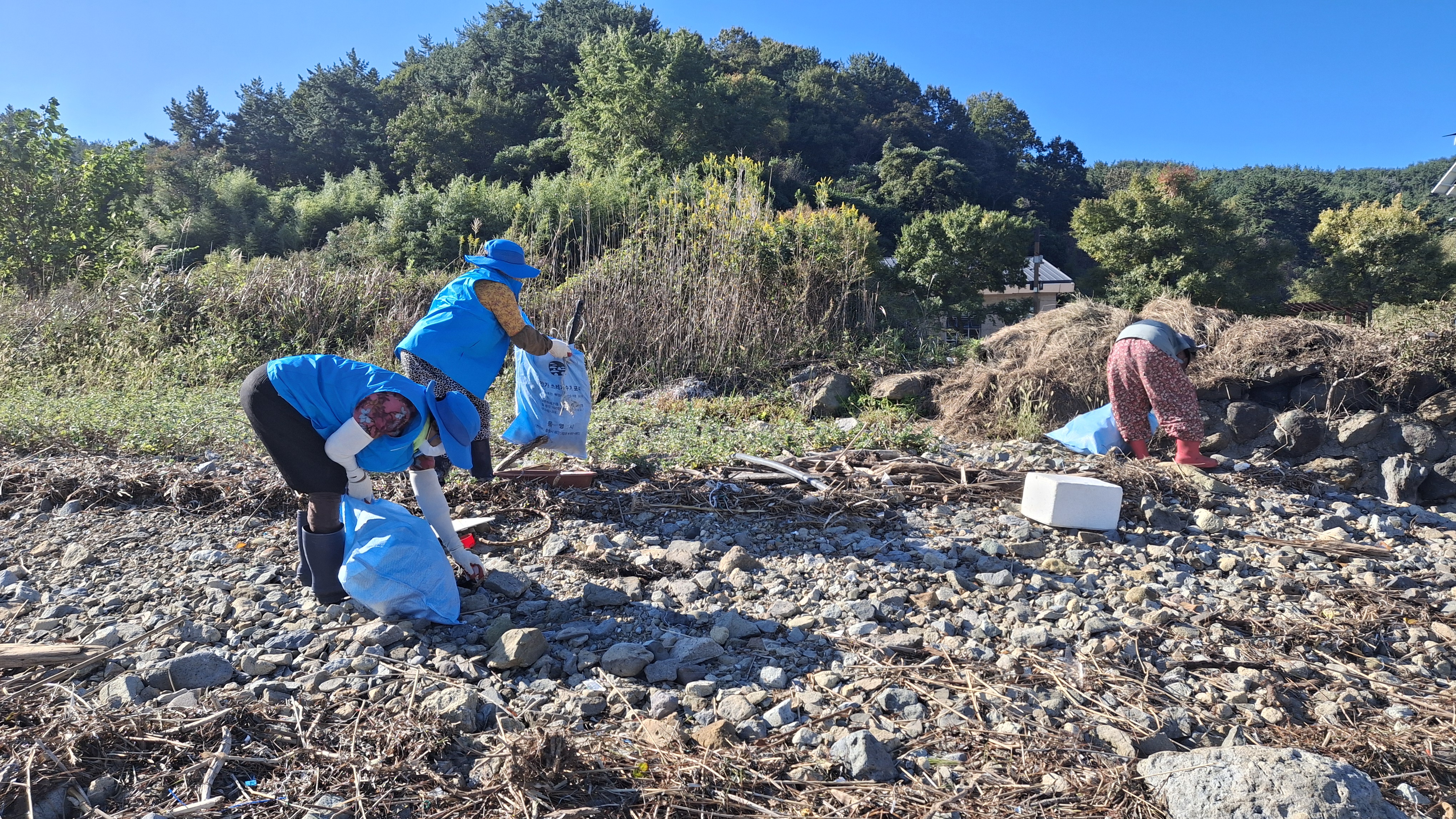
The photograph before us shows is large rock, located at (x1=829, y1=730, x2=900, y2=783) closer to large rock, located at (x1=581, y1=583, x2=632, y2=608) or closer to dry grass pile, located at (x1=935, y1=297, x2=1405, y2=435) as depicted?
large rock, located at (x1=581, y1=583, x2=632, y2=608)

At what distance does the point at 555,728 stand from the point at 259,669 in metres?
0.90

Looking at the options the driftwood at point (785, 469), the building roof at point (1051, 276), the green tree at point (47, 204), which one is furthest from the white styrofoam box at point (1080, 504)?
the building roof at point (1051, 276)

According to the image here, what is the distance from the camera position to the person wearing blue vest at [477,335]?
290 centimetres

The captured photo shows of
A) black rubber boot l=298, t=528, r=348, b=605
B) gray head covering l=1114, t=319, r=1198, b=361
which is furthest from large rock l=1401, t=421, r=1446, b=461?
black rubber boot l=298, t=528, r=348, b=605

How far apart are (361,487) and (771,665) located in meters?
1.33

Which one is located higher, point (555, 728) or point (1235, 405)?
point (1235, 405)

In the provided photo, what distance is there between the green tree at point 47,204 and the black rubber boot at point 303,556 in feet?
30.5

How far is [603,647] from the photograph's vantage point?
7.57ft

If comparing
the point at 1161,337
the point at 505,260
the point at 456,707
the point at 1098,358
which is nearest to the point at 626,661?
the point at 456,707

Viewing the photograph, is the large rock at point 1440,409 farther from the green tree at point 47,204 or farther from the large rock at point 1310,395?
the green tree at point 47,204

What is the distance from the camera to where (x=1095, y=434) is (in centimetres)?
440

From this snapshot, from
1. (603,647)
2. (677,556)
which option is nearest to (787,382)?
(677,556)

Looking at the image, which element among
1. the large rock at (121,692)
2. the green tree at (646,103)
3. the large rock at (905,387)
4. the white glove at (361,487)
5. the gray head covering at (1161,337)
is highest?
the green tree at (646,103)

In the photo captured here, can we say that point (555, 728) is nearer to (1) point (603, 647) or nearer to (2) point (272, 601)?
(1) point (603, 647)
